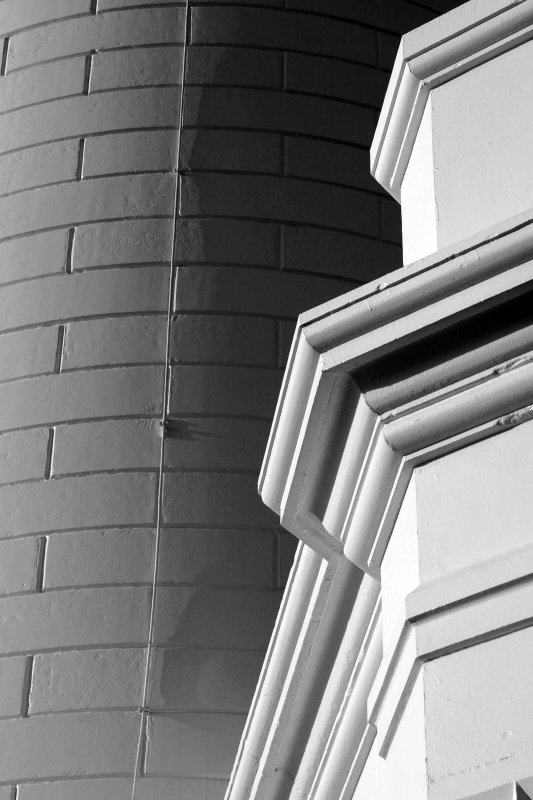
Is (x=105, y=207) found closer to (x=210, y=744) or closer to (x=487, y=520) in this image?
(x=210, y=744)

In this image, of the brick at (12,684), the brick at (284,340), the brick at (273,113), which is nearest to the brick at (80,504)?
the brick at (12,684)

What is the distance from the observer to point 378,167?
2381mm

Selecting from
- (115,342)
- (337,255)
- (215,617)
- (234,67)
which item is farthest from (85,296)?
(215,617)

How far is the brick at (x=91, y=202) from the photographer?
476 cm

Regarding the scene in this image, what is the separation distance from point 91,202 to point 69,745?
6.31 ft

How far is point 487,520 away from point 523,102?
67 cm

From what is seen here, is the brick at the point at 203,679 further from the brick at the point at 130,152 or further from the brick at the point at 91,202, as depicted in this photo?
the brick at the point at 130,152

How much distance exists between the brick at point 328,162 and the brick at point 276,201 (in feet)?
0.17

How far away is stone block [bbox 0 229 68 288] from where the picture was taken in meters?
4.70

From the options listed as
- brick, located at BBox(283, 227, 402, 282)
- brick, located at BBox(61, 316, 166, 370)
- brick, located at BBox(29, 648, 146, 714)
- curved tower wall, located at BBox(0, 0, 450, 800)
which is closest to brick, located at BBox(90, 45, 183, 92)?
curved tower wall, located at BBox(0, 0, 450, 800)

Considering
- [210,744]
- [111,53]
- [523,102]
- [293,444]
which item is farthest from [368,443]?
[111,53]

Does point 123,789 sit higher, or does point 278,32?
point 278,32

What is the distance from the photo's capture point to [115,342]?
4488 mm

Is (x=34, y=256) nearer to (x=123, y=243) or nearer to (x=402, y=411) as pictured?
(x=123, y=243)
